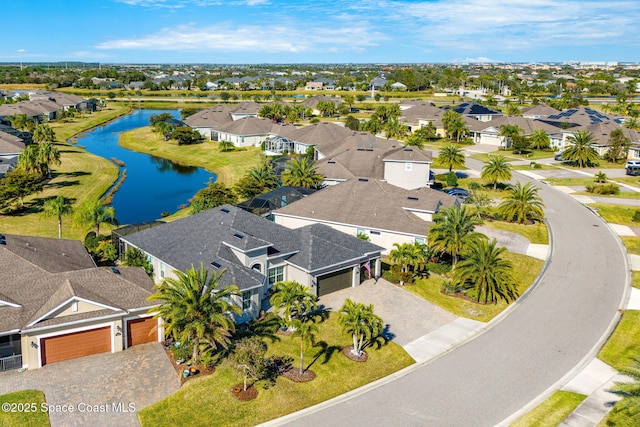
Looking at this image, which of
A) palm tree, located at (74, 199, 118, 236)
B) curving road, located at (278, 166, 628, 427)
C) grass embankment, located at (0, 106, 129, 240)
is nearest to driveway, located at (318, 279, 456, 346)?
curving road, located at (278, 166, 628, 427)

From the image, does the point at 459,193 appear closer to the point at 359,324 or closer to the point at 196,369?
the point at 359,324

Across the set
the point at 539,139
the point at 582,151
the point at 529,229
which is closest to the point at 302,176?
the point at 529,229

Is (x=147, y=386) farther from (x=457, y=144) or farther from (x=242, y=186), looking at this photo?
(x=457, y=144)

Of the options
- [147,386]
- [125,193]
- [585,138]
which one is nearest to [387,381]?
[147,386]

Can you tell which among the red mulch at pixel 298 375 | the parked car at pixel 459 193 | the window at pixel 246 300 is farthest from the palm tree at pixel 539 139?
the red mulch at pixel 298 375

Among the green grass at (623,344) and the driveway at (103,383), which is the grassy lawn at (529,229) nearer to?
the green grass at (623,344)
